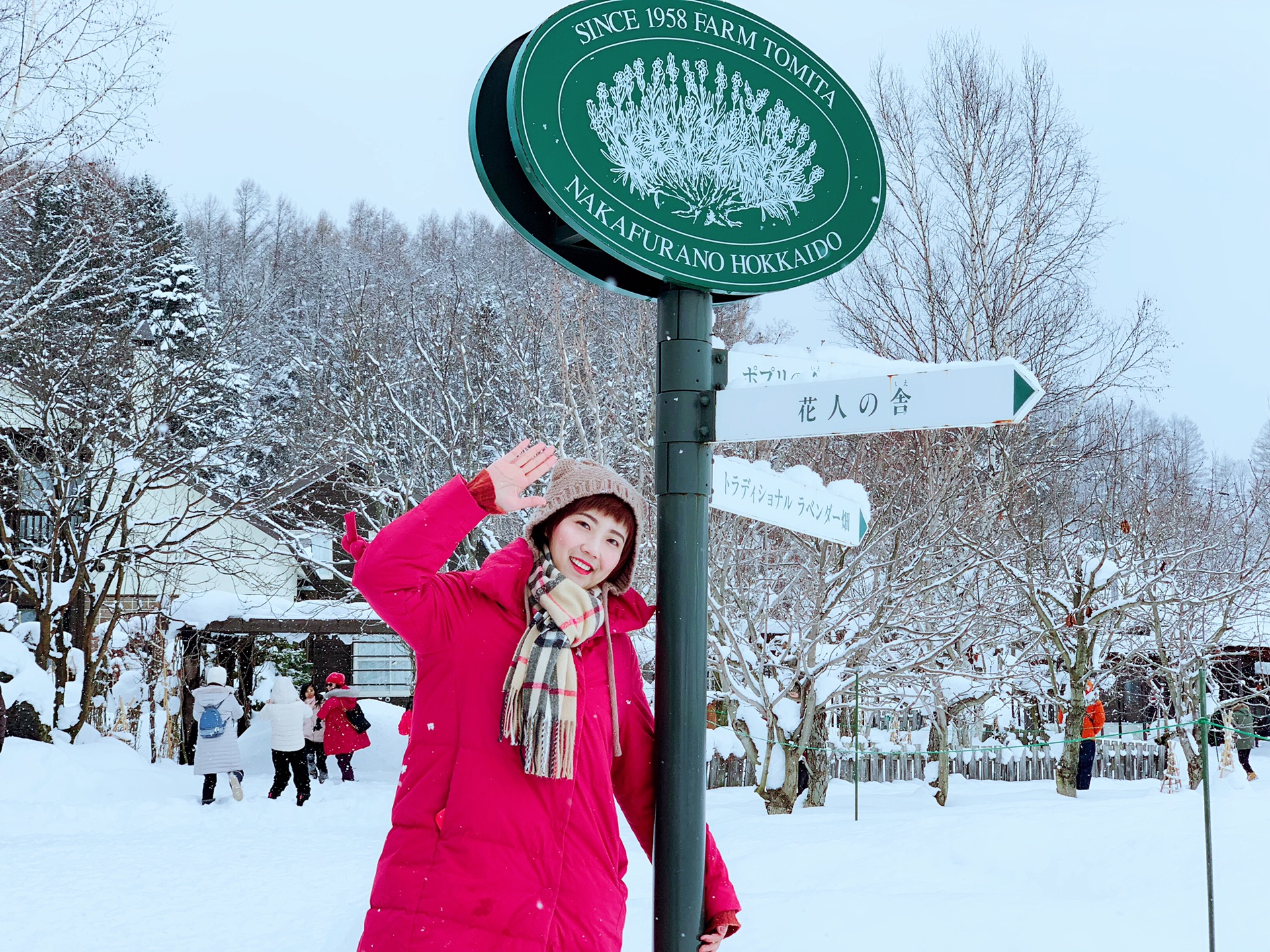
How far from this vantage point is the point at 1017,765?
21.5m

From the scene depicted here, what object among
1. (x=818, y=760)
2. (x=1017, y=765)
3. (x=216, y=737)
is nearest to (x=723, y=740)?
(x=818, y=760)

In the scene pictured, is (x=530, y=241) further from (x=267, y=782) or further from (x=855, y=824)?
(x=267, y=782)

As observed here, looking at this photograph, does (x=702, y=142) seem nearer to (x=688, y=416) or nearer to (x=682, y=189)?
(x=682, y=189)

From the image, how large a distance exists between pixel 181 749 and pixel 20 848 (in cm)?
892

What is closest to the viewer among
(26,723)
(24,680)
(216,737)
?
(216,737)

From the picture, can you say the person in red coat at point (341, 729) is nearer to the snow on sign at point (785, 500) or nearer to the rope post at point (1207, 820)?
the rope post at point (1207, 820)

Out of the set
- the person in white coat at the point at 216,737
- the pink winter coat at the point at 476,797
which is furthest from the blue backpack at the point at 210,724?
the pink winter coat at the point at 476,797

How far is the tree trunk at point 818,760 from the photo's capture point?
12.4 meters

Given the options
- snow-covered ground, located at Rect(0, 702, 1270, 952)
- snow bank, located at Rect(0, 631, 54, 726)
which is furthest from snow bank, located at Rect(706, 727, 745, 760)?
snow bank, located at Rect(0, 631, 54, 726)

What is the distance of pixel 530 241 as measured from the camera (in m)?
2.59

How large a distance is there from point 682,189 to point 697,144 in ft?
0.35

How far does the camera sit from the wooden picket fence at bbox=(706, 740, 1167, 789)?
2053 centimetres

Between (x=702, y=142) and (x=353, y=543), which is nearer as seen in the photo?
(x=353, y=543)

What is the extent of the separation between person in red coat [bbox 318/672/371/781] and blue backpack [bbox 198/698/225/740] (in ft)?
8.75
